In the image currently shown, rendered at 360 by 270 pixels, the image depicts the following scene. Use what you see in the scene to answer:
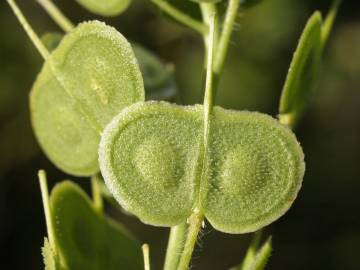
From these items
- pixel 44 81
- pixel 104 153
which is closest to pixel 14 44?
pixel 44 81

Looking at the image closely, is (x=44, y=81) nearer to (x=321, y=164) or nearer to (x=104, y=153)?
(x=104, y=153)

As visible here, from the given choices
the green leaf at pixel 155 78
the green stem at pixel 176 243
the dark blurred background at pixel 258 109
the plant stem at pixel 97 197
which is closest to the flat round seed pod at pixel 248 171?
the green stem at pixel 176 243

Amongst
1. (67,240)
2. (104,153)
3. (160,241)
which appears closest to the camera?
(104,153)

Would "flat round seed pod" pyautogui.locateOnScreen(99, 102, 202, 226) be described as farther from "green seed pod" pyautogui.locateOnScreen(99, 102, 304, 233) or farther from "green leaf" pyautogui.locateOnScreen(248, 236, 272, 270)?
"green leaf" pyautogui.locateOnScreen(248, 236, 272, 270)

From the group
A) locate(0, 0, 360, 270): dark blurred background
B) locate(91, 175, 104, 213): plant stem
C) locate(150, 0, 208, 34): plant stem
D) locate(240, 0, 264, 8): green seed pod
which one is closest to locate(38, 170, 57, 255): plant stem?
locate(91, 175, 104, 213): plant stem

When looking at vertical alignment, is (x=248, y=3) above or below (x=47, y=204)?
above

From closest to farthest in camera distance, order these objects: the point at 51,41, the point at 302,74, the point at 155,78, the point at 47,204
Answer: the point at 47,204, the point at 302,74, the point at 51,41, the point at 155,78

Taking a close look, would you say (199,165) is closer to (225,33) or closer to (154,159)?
(154,159)

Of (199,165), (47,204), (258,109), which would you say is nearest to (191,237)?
(199,165)
